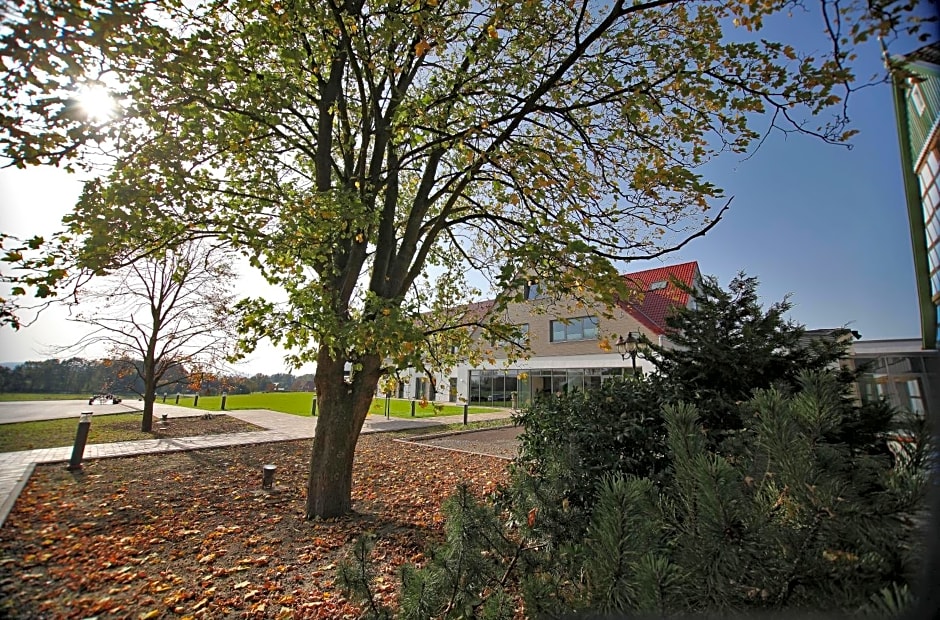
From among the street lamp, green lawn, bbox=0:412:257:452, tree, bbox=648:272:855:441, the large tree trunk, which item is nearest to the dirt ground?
the street lamp

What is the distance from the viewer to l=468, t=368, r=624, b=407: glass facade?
23469 millimetres

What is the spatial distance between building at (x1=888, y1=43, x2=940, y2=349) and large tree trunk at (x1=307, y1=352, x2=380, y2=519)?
531cm

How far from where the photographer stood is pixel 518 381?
27891mm

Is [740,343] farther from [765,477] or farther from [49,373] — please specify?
[49,373]

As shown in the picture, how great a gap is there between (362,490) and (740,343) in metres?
6.65

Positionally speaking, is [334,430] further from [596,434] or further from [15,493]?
[15,493]

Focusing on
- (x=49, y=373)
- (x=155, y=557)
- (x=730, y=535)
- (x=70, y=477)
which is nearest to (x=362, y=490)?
(x=155, y=557)

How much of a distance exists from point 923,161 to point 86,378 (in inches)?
368

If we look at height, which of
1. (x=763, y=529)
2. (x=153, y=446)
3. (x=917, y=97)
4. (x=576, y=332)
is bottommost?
(x=153, y=446)

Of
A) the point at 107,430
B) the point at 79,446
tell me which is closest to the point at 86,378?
the point at 79,446

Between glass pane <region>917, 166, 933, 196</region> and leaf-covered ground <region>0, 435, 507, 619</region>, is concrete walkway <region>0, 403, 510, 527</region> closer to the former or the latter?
leaf-covered ground <region>0, 435, 507, 619</region>

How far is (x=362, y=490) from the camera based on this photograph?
7391 mm

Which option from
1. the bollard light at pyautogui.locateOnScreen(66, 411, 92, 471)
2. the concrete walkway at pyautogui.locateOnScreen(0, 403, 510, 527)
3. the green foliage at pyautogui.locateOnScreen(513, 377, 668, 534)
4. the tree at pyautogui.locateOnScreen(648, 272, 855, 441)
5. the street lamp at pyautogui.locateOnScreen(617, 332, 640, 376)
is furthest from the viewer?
the bollard light at pyautogui.locateOnScreen(66, 411, 92, 471)

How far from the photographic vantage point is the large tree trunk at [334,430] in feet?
18.6
